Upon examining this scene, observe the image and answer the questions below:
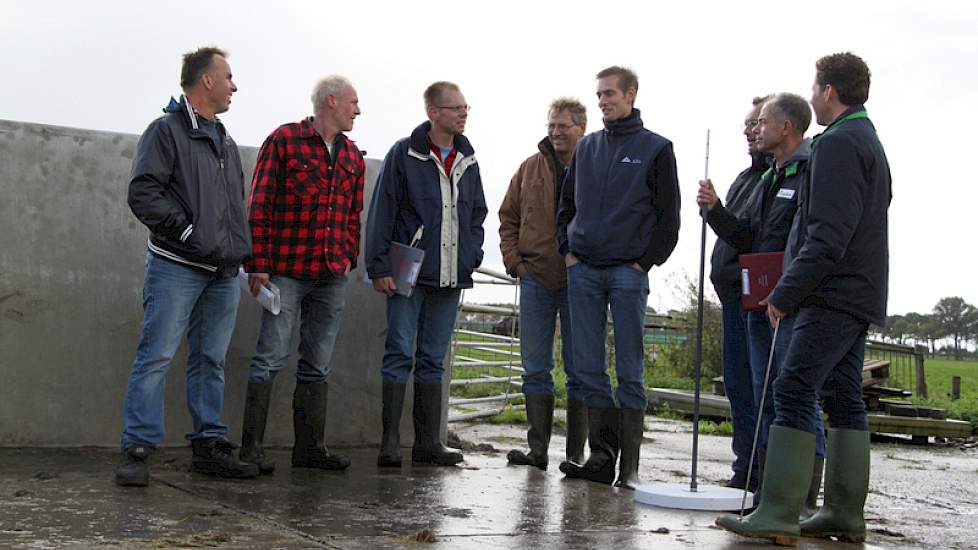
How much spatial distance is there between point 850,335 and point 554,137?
7.75ft

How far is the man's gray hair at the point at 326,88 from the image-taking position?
220 inches

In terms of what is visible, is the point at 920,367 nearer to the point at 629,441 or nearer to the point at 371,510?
the point at 629,441

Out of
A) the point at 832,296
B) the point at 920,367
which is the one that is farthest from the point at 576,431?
the point at 920,367

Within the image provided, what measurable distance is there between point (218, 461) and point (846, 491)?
2654 mm

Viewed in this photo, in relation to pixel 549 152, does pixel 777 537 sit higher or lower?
lower

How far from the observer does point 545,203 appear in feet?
20.0

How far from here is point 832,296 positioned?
4211 millimetres

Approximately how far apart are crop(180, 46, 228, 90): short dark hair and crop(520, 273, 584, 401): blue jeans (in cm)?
197

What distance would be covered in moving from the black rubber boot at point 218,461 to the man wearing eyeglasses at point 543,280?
1.58 meters

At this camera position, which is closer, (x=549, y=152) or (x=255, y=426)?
(x=255, y=426)

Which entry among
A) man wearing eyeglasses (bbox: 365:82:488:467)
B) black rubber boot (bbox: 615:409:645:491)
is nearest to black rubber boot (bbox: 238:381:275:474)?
man wearing eyeglasses (bbox: 365:82:488:467)

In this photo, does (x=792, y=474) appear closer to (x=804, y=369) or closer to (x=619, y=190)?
(x=804, y=369)

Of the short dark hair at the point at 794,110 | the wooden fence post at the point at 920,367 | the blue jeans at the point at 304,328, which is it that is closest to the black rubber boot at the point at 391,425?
the blue jeans at the point at 304,328

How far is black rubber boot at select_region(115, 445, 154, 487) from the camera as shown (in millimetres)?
4668
